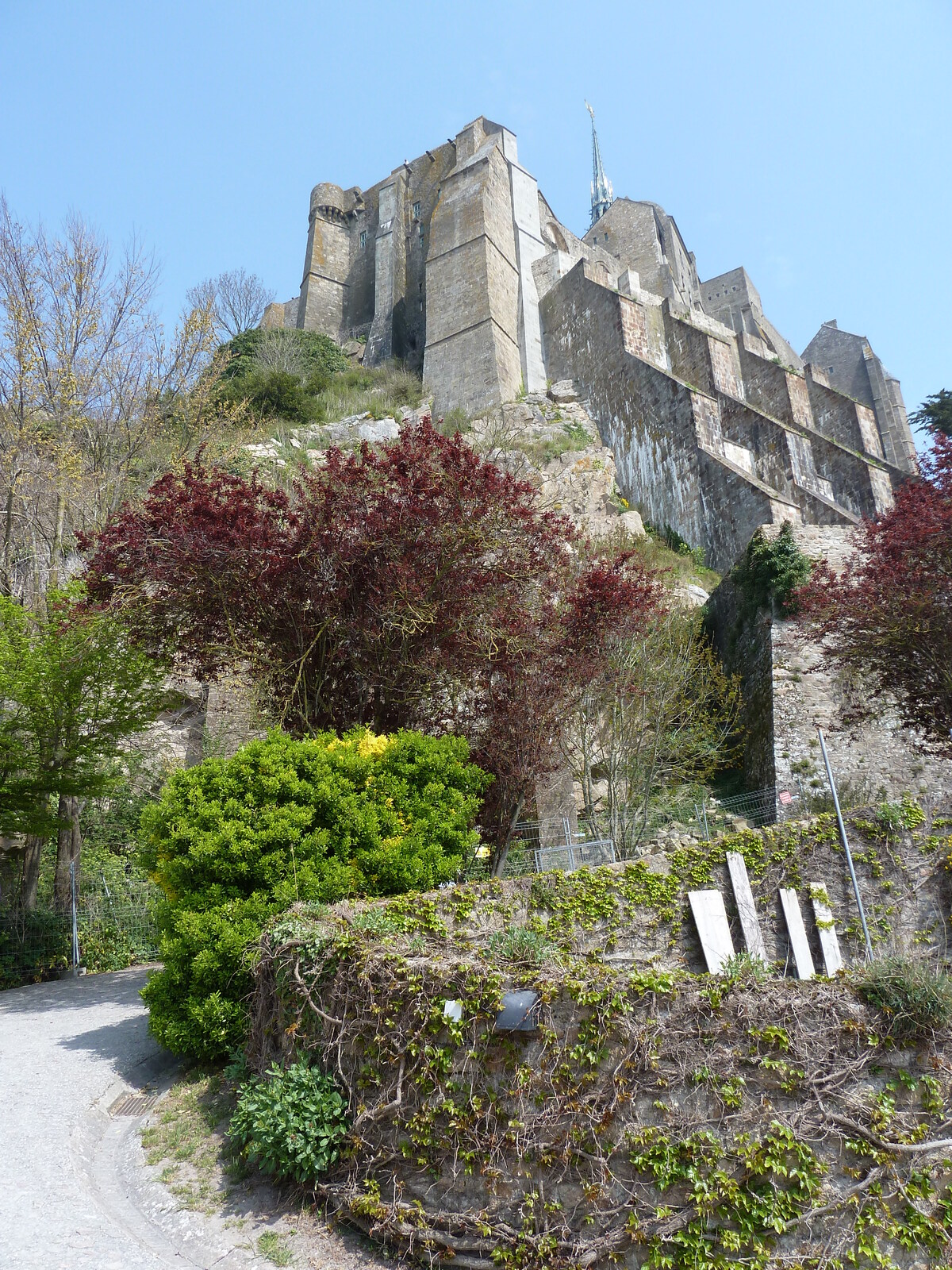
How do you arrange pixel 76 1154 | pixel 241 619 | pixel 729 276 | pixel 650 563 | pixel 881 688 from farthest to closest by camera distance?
1. pixel 729 276
2. pixel 650 563
3. pixel 881 688
4. pixel 241 619
5. pixel 76 1154

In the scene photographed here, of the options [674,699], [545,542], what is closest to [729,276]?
[674,699]

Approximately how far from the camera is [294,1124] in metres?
4.25

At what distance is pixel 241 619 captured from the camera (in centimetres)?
929

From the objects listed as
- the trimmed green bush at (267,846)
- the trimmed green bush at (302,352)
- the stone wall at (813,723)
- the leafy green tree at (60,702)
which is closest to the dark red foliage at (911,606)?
the stone wall at (813,723)

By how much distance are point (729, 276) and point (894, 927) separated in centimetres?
5328

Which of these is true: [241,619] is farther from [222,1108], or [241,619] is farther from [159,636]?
[222,1108]

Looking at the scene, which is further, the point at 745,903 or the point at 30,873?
the point at 30,873

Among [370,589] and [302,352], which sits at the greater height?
[302,352]

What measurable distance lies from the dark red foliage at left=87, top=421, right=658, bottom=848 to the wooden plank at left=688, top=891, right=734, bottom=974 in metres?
3.48

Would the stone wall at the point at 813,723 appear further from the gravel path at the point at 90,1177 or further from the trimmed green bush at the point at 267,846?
the gravel path at the point at 90,1177

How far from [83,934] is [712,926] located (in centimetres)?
903

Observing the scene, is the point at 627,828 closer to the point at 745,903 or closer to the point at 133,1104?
the point at 745,903

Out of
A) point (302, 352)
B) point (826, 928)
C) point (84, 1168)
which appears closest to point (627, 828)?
point (826, 928)

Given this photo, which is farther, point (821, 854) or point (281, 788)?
point (821, 854)
